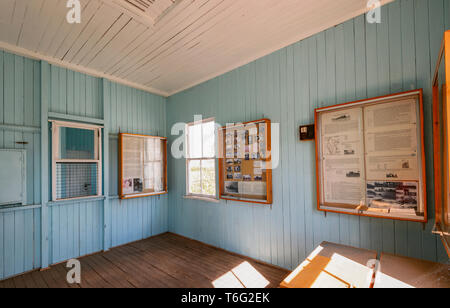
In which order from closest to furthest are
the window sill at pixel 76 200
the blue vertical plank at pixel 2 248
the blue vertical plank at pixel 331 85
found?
the blue vertical plank at pixel 331 85 < the blue vertical plank at pixel 2 248 < the window sill at pixel 76 200

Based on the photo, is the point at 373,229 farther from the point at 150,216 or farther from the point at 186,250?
the point at 150,216

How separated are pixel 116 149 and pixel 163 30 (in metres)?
2.45

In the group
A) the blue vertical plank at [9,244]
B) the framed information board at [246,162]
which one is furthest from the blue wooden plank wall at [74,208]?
the framed information board at [246,162]

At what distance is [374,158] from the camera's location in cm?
223

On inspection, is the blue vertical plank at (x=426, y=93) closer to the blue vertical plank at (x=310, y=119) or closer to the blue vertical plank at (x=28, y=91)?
the blue vertical plank at (x=310, y=119)

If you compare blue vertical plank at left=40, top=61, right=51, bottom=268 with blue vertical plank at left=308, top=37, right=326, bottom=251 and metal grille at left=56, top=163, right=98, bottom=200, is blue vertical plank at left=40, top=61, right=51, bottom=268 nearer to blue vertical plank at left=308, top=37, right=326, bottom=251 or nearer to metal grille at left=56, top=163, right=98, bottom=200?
metal grille at left=56, top=163, right=98, bottom=200

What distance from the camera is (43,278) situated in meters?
2.88

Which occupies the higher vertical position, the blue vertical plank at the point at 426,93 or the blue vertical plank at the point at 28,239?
the blue vertical plank at the point at 426,93

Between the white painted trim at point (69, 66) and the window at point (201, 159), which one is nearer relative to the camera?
the white painted trim at point (69, 66)

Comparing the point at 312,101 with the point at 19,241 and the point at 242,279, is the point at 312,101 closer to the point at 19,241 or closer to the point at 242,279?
the point at 242,279

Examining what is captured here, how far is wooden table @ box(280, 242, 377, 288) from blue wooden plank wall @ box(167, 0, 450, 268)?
42cm

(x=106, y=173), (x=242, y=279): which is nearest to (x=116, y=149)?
(x=106, y=173)

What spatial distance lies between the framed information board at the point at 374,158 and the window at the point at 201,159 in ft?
6.52

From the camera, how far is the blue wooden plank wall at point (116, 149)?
159 inches
